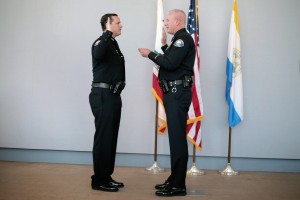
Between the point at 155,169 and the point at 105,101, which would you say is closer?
the point at 105,101

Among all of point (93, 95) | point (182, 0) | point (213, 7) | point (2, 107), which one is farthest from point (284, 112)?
point (2, 107)

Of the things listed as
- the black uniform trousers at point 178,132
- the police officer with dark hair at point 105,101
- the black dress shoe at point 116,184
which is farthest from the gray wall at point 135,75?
the black uniform trousers at point 178,132

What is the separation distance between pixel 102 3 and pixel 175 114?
2.12m

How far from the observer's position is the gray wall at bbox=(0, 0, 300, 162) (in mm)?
4809

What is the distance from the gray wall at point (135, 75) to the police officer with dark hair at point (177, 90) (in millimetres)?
1368

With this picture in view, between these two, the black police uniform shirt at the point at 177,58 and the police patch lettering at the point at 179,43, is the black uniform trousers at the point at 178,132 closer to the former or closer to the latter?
the black police uniform shirt at the point at 177,58

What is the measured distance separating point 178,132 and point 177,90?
1.22ft

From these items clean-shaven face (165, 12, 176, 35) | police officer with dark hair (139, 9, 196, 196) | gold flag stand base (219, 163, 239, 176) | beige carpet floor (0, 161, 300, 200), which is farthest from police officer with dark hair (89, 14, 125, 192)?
gold flag stand base (219, 163, 239, 176)

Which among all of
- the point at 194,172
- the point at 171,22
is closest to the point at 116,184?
the point at 194,172

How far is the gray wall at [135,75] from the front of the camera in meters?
4.81

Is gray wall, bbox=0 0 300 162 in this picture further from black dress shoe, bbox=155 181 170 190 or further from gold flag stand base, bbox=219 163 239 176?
black dress shoe, bbox=155 181 170 190

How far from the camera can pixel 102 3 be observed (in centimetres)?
490

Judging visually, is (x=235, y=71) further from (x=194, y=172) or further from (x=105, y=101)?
(x=105, y=101)

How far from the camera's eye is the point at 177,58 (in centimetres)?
339
